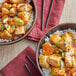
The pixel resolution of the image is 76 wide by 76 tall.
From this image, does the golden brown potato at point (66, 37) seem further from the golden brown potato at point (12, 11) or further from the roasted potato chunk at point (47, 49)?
the golden brown potato at point (12, 11)

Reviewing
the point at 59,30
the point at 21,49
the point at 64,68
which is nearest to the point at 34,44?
the point at 21,49

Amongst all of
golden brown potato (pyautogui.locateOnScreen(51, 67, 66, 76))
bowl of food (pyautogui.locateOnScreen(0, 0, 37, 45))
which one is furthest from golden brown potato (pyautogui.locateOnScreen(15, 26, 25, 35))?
golden brown potato (pyautogui.locateOnScreen(51, 67, 66, 76))

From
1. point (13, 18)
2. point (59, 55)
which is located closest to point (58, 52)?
point (59, 55)

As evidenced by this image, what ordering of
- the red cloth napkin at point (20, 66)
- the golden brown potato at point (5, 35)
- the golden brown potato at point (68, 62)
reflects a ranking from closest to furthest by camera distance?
the golden brown potato at point (68, 62) → the golden brown potato at point (5, 35) → the red cloth napkin at point (20, 66)

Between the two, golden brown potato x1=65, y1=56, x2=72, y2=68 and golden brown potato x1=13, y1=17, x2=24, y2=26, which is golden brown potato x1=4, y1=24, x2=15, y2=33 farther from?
golden brown potato x1=65, y1=56, x2=72, y2=68

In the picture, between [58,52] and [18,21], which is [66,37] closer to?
[58,52]

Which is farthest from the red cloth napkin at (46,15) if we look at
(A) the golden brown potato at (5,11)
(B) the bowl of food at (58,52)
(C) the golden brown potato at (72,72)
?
(C) the golden brown potato at (72,72)

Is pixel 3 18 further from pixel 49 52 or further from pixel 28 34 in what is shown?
pixel 49 52
